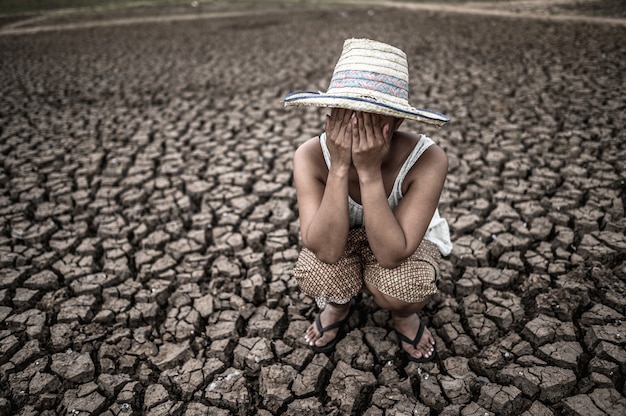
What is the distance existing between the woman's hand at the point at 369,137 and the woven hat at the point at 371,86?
84 mm

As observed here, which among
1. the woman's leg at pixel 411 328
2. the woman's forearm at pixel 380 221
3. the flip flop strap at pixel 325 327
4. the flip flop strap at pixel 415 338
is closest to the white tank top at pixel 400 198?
the woman's forearm at pixel 380 221

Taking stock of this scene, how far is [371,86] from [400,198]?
1.79 feet

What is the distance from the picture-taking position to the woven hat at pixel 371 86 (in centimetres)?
135

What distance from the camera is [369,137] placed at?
4.77ft

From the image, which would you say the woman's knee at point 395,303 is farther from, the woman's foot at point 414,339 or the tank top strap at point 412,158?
→ the tank top strap at point 412,158

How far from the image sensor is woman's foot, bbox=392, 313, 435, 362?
194cm

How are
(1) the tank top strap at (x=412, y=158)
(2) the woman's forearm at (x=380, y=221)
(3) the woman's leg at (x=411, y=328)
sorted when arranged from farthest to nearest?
(3) the woman's leg at (x=411, y=328) < (1) the tank top strap at (x=412, y=158) < (2) the woman's forearm at (x=380, y=221)

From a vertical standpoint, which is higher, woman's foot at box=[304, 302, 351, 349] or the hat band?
the hat band

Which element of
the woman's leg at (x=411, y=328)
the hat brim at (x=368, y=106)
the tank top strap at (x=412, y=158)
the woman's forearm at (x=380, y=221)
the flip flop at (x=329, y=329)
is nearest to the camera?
the hat brim at (x=368, y=106)

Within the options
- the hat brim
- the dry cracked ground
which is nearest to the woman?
the hat brim

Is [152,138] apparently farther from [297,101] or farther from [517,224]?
[517,224]

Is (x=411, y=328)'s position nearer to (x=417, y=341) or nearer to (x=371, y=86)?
(x=417, y=341)

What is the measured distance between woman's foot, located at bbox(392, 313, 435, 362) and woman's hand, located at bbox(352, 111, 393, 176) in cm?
92

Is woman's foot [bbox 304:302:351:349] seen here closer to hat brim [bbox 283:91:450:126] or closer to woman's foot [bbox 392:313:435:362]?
woman's foot [bbox 392:313:435:362]
